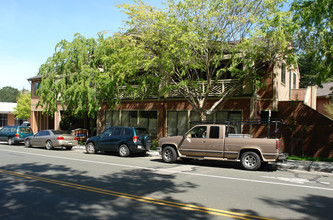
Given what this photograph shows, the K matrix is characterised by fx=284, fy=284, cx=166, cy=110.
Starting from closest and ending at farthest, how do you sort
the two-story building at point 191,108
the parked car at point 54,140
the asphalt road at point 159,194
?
the asphalt road at point 159,194 < the two-story building at point 191,108 < the parked car at point 54,140

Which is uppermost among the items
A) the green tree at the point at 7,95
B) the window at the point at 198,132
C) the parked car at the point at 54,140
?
the green tree at the point at 7,95

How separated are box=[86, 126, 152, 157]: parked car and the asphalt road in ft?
14.7

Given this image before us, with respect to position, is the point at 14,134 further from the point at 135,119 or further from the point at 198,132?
the point at 198,132

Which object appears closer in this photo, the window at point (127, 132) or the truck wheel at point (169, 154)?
the truck wheel at point (169, 154)

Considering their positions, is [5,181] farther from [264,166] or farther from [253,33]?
[253,33]

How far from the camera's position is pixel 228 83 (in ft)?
61.2

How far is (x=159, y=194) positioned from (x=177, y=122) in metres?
14.0

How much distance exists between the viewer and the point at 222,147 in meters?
12.1

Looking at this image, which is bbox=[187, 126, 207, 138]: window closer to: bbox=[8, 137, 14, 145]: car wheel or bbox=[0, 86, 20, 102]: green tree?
bbox=[8, 137, 14, 145]: car wheel

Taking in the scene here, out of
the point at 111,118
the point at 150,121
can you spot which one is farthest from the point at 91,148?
the point at 111,118

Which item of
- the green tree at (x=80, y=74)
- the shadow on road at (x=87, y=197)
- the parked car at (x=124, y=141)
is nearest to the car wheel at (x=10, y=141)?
the green tree at (x=80, y=74)

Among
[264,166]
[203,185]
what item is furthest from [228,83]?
[203,185]

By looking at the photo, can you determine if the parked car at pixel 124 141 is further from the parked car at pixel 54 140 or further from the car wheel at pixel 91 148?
the parked car at pixel 54 140

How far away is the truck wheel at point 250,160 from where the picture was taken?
11391 millimetres
